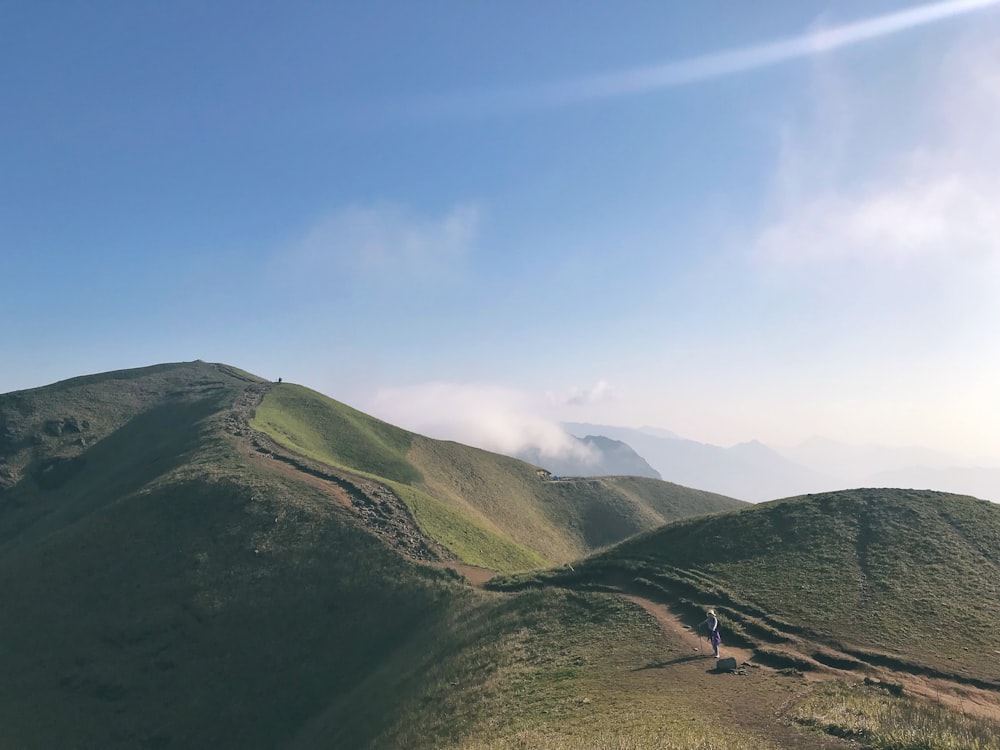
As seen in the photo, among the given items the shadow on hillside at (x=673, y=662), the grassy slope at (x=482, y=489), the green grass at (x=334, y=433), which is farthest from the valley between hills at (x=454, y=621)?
the green grass at (x=334, y=433)

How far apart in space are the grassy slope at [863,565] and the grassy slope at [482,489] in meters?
25.7

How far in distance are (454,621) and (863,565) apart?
3119 centimetres

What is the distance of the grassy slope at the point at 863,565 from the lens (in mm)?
30062

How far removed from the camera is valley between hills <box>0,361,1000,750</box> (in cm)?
2400

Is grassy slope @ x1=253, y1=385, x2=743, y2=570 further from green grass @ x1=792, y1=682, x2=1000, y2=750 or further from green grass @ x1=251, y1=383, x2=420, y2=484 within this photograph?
green grass @ x1=792, y1=682, x2=1000, y2=750

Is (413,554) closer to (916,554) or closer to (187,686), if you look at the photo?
(187,686)

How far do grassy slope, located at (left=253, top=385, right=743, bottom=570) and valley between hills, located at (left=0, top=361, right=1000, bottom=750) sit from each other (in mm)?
2313

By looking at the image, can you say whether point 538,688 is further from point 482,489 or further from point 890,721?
point 482,489

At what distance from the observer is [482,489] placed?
98.1 meters

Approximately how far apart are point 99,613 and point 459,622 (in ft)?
112

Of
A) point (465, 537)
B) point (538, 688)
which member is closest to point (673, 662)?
point (538, 688)

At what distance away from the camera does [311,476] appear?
68.8 meters

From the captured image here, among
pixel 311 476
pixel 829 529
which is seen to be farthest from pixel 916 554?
pixel 311 476

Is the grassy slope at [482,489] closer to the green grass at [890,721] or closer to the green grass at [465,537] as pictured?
the green grass at [465,537]
